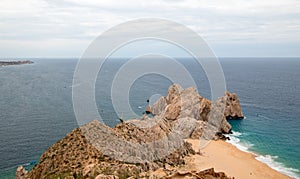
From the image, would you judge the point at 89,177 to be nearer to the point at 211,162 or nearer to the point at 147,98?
the point at 211,162

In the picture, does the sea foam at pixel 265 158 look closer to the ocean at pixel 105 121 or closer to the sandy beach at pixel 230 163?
the ocean at pixel 105 121

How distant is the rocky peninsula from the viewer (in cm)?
3244

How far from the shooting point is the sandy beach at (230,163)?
4544 cm

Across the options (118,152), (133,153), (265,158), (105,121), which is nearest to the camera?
(118,152)

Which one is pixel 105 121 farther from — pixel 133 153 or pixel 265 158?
pixel 265 158

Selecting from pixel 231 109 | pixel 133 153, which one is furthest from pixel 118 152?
pixel 231 109

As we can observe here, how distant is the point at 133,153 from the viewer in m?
40.4

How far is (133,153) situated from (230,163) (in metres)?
19.7

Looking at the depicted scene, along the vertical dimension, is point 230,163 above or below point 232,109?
below

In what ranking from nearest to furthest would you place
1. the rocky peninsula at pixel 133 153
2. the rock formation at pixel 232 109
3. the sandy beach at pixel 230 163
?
the rocky peninsula at pixel 133 153
the sandy beach at pixel 230 163
the rock formation at pixel 232 109

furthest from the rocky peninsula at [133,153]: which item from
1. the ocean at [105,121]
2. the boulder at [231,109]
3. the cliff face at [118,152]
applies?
the boulder at [231,109]

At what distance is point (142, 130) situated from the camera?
155ft

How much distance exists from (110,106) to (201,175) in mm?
72898

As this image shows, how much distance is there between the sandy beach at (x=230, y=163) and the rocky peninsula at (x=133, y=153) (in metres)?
0.20
